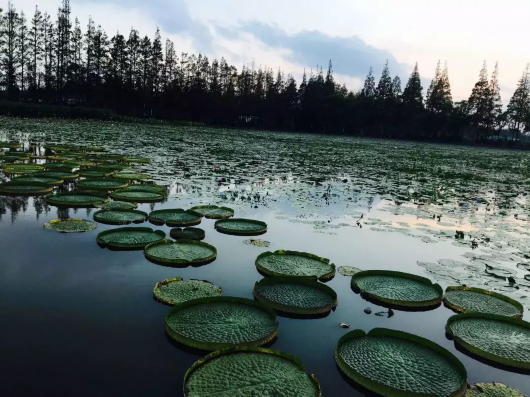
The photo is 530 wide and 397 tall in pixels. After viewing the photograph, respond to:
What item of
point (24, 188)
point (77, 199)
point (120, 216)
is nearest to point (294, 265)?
point (120, 216)

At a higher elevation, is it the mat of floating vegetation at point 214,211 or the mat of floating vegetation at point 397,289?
the mat of floating vegetation at point 214,211

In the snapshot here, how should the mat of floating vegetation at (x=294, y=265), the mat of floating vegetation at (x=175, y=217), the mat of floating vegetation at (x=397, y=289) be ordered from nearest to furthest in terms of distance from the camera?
the mat of floating vegetation at (x=397, y=289) → the mat of floating vegetation at (x=294, y=265) → the mat of floating vegetation at (x=175, y=217)

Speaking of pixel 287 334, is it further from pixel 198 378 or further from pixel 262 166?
pixel 262 166

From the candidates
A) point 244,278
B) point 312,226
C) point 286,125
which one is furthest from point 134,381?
point 286,125

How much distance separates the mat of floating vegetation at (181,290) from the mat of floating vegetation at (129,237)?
1077 mm

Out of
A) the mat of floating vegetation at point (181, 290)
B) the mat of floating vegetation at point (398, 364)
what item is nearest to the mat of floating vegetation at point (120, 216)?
the mat of floating vegetation at point (181, 290)

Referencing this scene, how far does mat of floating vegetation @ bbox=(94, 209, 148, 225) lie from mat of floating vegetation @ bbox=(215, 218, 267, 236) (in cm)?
114

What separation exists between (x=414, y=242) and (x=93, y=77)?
1923 inches

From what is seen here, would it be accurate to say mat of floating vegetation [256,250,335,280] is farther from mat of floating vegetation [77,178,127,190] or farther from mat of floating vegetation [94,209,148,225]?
mat of floating vegetation [77,178,127,190]

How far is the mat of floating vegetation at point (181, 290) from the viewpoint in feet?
10.3

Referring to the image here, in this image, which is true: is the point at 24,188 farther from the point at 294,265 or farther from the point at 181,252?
the point at 294,265

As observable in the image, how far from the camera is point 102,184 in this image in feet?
24.0

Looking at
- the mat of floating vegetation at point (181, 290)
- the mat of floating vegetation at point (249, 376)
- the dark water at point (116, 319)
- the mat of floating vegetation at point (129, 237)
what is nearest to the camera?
the mat of floating vegetation at point (249, 376)

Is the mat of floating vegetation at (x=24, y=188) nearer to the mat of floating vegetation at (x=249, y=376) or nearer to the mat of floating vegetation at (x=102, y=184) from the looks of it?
the mat of floating vegetation at (x=102, y=184)
